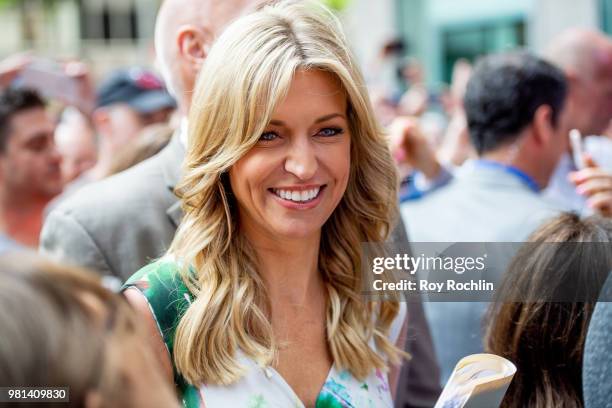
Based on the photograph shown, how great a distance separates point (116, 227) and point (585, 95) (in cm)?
285

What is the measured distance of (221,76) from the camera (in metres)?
1.96

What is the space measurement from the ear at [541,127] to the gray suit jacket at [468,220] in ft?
0.86

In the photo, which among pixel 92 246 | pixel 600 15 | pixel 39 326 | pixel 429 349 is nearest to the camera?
pixel 39 326

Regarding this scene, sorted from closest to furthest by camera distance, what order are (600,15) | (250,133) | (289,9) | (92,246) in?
(250,133)
(289,9)
(92,246)
(600,15)

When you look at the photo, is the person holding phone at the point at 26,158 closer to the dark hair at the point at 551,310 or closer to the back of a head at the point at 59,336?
the dark hair at the point at 551,310

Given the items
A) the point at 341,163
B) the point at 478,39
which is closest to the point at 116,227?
the point at 341,163

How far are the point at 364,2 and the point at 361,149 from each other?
15.6 metres

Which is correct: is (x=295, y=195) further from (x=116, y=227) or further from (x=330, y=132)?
(x=116, y=227)

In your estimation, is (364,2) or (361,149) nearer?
(361,149)

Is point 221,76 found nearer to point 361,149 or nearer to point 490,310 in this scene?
point 361,149

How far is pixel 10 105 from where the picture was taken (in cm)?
450

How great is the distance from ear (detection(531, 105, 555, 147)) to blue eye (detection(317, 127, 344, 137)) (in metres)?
1.90

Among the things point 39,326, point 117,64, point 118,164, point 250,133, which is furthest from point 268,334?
point 117,64

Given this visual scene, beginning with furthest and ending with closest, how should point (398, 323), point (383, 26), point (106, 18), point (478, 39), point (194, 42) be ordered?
point (106, 18) < point (383, 26) < point (478, 39) < point (194, 42) < point (398, 323)
